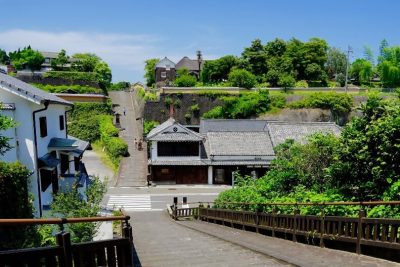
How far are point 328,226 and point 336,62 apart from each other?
6580cm

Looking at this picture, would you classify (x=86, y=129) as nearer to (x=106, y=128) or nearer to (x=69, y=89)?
(x=106, y=128)

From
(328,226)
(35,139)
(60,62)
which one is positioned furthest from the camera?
(60,62)

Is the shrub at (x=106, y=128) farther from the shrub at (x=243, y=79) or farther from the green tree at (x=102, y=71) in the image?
the shrub at (x=243, y=79)

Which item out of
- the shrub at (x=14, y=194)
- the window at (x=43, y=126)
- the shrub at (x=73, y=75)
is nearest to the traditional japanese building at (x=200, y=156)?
the window at (x=43, y=126)

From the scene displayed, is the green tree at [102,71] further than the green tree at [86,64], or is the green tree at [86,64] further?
the green tree at [86,64]

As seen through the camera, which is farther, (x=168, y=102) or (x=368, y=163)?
(x=168, y=102)

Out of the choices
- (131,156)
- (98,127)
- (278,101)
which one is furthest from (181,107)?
(278,101)

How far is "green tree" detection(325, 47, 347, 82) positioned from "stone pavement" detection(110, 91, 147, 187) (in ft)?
129

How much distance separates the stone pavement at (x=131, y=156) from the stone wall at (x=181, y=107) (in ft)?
8.72

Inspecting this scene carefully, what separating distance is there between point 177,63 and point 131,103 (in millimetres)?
16978

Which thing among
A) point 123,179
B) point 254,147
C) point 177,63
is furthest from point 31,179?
point 177,63

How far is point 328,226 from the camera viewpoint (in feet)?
25.6

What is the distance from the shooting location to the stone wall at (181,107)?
144 feet

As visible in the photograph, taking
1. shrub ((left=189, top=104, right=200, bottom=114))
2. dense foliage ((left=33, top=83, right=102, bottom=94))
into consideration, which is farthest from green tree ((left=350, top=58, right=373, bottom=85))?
dense foliage ((left=33, top=83, right=102, bottom=94))
